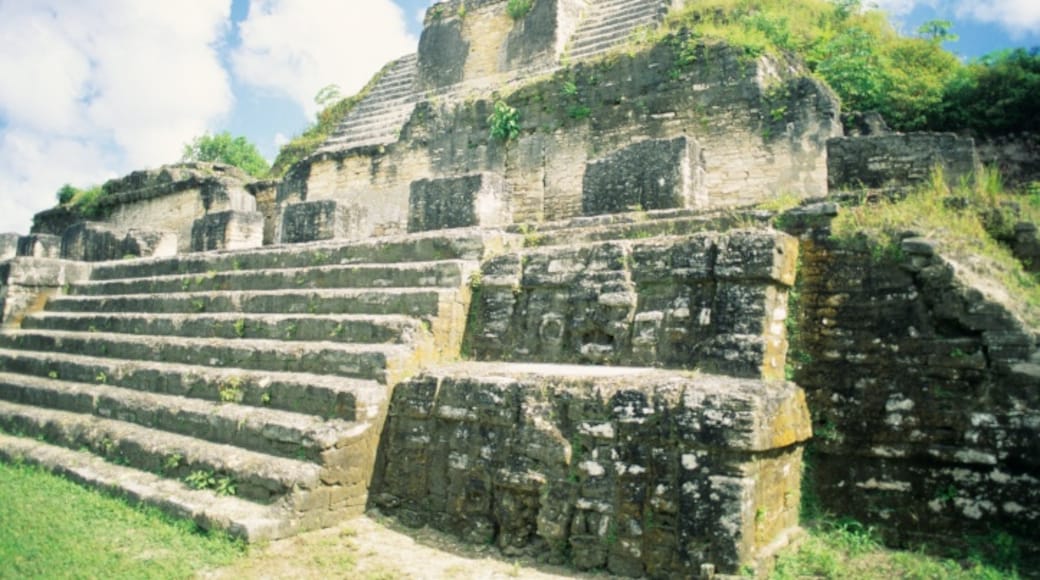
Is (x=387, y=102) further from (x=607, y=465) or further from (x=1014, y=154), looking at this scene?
(x=607, y=465)

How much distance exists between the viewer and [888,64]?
11.9m

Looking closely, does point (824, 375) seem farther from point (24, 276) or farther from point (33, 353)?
point (24, 276)

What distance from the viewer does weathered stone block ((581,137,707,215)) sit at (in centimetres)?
724

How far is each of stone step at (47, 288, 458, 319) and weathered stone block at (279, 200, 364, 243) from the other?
5.51 feet

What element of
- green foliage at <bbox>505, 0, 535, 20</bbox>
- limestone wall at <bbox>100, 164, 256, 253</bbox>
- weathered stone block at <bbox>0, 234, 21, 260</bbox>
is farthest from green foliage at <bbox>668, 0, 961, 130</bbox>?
weathered stone block at <bbox>0, 234, 21, 260</bbox>

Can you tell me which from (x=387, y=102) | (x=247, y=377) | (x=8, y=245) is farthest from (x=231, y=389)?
(x=387, y=102)

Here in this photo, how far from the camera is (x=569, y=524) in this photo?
465cm

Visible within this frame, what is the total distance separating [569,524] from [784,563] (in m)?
1.29

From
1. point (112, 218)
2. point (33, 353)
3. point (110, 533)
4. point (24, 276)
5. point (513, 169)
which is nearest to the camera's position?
point (110, 533)

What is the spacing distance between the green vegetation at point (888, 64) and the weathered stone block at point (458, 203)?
12.8ft

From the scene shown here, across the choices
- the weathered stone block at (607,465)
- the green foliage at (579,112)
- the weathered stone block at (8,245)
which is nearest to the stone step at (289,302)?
the weathered stone block at (607,465)

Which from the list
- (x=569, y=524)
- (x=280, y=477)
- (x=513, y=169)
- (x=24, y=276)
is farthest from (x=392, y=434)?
(x=24, y=276)

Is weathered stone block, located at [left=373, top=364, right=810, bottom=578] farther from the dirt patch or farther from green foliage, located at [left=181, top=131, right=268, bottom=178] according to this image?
green foliage, located at [left=181, top=131, right=268, bottom=178]

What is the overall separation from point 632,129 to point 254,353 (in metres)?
6.43
